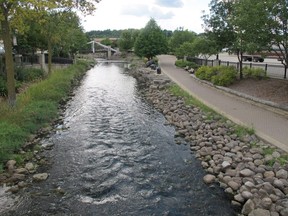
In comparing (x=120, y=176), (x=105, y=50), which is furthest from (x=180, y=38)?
(x=120, y=176)

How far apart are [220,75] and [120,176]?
1434 cm

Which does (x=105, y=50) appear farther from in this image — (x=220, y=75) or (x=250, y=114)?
(x=250, y=114)

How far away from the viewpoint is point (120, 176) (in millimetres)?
9336

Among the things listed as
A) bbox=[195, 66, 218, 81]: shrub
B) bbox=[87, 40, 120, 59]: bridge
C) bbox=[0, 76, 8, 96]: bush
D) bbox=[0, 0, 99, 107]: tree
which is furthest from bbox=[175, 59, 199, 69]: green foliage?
bbox=[87, 40, 120, 59]: bridge

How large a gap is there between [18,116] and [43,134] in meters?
1.27

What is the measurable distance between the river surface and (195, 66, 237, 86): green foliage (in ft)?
23.7

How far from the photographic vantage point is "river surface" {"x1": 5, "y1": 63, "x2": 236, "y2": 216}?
7.70m

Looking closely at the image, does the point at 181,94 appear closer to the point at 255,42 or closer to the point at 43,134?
the point at 255,42

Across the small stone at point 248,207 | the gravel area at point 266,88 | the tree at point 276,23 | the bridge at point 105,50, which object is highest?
the bridge at point 105,50

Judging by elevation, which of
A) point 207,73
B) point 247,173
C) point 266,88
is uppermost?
point 207,73

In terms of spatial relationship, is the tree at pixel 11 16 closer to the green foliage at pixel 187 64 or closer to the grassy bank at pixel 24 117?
the grassy bank at pixel 24 117

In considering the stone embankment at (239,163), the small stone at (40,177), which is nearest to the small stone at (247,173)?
the stone embankment at (239,163)

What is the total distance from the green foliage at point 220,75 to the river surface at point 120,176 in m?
7.22

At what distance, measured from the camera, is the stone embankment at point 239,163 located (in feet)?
24.8
